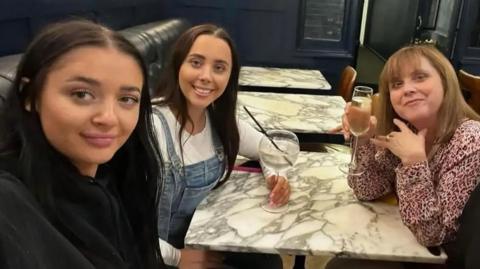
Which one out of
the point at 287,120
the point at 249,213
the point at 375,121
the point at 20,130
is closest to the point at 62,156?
the point at 20,130

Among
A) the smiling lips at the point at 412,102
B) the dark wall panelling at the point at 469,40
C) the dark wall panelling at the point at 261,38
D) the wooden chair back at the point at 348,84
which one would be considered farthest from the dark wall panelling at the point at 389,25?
the smiling lips at the point at 412,102

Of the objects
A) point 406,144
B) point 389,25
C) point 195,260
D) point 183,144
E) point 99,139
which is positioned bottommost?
point 195,260

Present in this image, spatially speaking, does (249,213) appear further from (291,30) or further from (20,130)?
(291,30)

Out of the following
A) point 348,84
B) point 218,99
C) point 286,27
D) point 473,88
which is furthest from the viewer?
point 286,27

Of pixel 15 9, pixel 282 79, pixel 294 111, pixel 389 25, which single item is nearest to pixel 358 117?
pixel 294 111

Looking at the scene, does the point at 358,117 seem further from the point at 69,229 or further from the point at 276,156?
the point at 69,229

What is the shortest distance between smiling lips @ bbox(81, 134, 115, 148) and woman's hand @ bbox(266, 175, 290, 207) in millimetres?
627

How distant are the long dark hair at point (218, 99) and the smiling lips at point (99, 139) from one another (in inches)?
24.0

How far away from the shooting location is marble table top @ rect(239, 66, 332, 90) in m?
3.34

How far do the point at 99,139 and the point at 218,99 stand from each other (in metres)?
0.80

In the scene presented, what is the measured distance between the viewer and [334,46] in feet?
14.7

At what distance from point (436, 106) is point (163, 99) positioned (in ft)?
2.90

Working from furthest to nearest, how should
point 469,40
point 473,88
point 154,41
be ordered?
point 469,40, point 154,41, point 473,88

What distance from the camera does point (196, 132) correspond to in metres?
1.52
